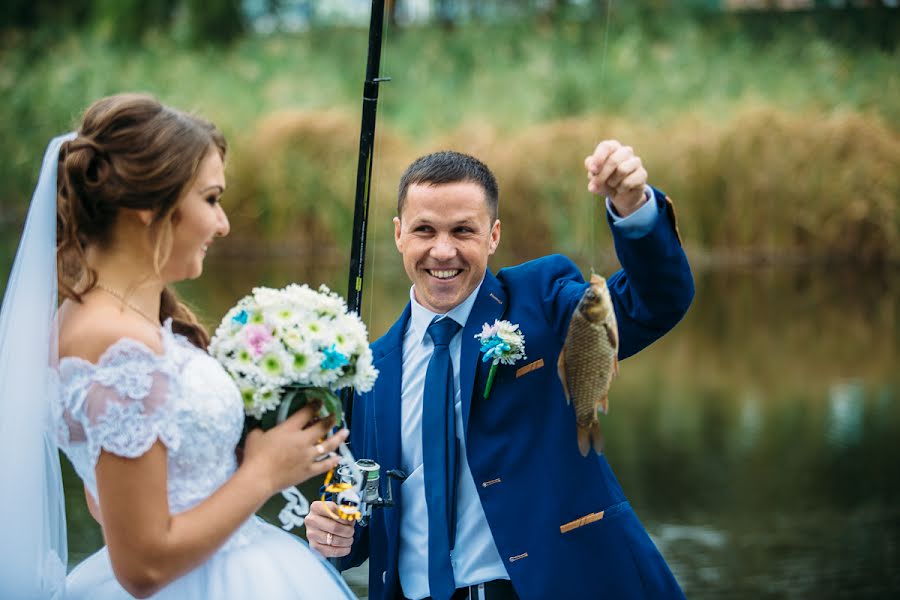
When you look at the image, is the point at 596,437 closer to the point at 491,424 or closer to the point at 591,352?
the point at 591,352

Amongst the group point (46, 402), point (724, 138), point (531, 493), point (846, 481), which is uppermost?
point (724, 138)

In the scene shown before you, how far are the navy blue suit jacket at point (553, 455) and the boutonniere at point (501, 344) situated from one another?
6 centimetres

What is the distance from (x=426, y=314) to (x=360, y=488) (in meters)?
0.47

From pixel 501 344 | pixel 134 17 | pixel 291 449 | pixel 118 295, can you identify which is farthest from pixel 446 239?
pixel 134 17

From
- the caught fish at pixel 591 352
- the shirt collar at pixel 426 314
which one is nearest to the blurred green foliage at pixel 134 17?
the shirt collar at pixel 426 314

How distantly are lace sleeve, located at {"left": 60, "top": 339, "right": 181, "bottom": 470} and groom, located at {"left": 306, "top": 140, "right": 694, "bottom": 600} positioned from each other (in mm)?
676

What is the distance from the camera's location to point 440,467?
8.64ft

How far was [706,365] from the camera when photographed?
10.5 metres

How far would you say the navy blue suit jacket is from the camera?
253 centimetres

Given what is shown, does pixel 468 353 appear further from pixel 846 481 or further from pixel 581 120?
pixel 581 120

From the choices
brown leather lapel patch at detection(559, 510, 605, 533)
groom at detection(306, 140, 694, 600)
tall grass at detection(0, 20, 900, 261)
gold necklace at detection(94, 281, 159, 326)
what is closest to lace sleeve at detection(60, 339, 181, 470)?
gold necklace at detection(94, 281, 159, 326)

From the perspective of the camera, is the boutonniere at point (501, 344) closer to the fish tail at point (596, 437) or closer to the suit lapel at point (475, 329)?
the suit lapel at point (475, 329)

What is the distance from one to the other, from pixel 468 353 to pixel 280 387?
1.95 ft

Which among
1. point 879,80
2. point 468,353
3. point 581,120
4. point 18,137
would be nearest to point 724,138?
point 581,120
